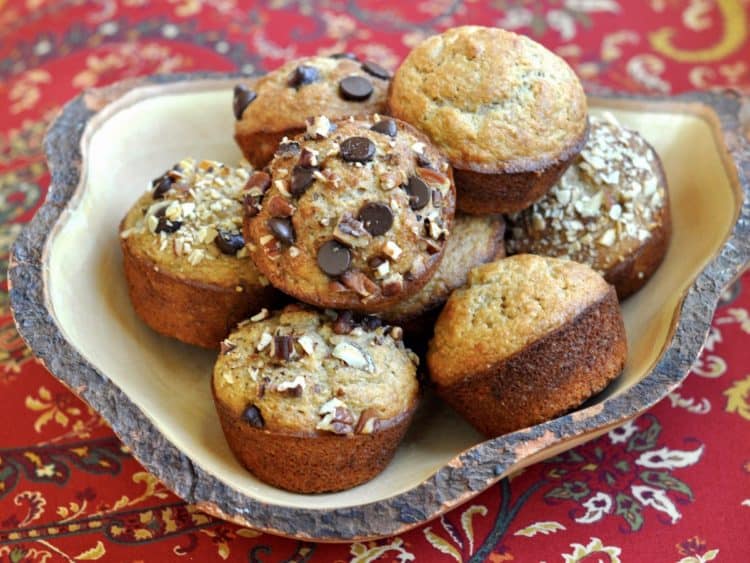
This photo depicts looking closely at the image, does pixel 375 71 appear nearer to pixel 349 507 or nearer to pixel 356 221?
pixel 356 221

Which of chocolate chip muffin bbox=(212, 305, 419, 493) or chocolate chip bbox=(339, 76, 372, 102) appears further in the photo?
chocolate chip bbox=(339, 76, 372, 102)

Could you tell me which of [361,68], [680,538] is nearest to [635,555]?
[680,538]

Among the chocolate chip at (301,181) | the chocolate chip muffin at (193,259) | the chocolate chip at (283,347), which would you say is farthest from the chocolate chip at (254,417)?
the chocolate chip at (301,181)

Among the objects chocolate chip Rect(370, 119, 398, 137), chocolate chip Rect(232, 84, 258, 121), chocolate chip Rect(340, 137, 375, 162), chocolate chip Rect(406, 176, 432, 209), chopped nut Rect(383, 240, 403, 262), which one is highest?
chocolate chip Rect(370, 119, 398, 137)

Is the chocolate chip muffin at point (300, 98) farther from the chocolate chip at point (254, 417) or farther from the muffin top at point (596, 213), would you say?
the chocolate chip at point (254, 417)

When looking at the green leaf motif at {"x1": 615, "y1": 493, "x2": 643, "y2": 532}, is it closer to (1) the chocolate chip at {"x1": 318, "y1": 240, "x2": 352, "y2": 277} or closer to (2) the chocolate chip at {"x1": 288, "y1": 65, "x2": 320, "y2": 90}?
Result: (1) the chocolate chip at {"x1": 318, "y1": 240, "x2": 352, "y2": 277}

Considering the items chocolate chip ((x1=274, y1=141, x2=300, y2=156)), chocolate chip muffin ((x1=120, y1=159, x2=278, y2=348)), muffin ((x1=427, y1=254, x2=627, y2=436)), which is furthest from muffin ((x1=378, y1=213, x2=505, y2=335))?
chocolate chip ((x1=274, y1=141, x2=300, y2=156))
